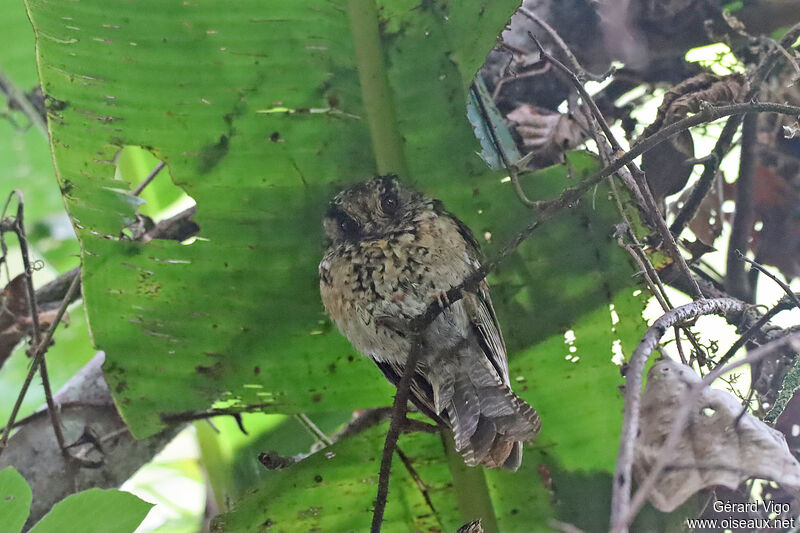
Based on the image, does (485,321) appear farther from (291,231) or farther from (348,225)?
(291,231)

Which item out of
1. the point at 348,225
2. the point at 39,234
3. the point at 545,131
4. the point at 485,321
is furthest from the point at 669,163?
the point at 39,234

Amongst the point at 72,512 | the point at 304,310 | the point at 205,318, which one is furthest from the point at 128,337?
the point at 72,512

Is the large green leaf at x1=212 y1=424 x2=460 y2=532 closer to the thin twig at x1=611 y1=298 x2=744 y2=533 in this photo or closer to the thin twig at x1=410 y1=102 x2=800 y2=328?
the thin twig at x1=410 y1=102 x2=800 y2=328

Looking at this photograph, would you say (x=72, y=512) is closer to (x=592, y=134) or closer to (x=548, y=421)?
(x=548, y=421)

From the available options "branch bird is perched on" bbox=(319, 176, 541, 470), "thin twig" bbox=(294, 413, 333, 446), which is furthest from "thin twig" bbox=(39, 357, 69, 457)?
"branch bird is perched on" bbox=(319, 176, 541, 470)

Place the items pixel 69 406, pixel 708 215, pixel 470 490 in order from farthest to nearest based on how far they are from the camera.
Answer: pixel 69 406 < pixel 708 215 < pixel 470 490

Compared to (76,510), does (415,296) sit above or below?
above
